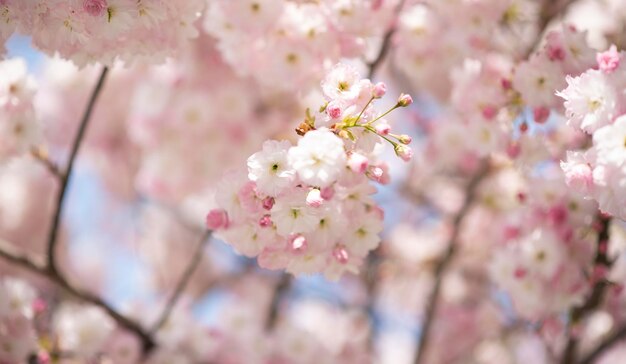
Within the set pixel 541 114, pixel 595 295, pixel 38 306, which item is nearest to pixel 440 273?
pixel 595 295

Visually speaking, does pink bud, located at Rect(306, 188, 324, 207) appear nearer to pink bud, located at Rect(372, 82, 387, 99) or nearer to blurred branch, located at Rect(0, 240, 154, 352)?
pink bud, located at Rect(372, 82, 387, 99)

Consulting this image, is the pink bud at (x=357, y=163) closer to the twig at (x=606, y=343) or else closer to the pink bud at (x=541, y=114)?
the pink bud at (x=541, y=114)

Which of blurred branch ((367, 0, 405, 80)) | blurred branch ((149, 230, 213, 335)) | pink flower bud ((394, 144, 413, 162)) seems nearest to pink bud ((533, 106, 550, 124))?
blurred branch ((367, 0, 405, 80))

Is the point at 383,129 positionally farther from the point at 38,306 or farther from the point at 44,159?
the point at 38,306

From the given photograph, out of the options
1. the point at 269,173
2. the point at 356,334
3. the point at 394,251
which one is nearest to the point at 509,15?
the point at 269,173

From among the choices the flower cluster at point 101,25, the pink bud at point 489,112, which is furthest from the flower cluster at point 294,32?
the pink bud at point 489,112

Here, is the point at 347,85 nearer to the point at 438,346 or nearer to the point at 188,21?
the point at 188,21
